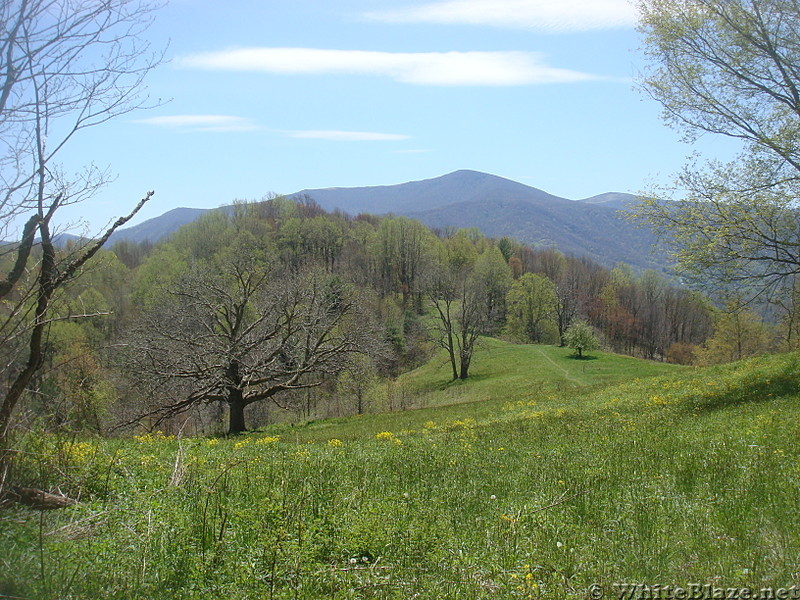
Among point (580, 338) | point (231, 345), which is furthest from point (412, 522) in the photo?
point (580, 338)

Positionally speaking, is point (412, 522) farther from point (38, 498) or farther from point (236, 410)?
point (236, 410)

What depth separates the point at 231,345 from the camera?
20984 millimetres

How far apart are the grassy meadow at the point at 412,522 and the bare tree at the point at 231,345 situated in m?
12.5

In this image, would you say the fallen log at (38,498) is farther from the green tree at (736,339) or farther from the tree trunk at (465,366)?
the green tree at (736,339)

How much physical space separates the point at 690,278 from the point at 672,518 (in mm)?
11723

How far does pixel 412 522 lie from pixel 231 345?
17017mm

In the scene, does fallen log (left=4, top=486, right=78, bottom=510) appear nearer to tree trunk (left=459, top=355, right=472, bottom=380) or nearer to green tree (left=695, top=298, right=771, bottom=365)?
tree trunk (left=459, top=355, right=472, bottom=380)

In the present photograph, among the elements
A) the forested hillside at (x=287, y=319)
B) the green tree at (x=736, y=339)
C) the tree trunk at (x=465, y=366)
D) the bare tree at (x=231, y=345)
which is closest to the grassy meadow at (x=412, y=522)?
the forested hillside at (x=287, y=319)

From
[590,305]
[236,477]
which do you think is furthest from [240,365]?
[590,305]

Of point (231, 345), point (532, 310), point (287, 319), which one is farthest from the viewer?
point (532, 310)

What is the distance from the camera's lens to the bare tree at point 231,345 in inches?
827

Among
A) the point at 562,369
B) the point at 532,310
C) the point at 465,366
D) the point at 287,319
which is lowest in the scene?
the point at 465,366

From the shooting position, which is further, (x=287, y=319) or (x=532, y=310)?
(x=532, y=310)

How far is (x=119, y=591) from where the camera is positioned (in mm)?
3779
